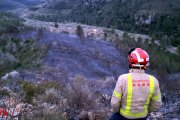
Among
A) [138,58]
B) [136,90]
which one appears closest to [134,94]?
[136,90]

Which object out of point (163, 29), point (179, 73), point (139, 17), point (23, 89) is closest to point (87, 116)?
point (23, 89)

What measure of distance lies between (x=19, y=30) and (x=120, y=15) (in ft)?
185

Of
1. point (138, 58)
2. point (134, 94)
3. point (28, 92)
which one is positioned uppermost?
point (138, 58)

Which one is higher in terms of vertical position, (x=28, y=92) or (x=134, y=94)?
(x=134, y=94)

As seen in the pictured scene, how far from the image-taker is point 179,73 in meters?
27.6

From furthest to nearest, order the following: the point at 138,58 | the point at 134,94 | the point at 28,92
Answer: the point at 28,92 → the point at 134,94 → the point at 138,58

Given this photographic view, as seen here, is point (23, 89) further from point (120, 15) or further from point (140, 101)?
point (120, 15)

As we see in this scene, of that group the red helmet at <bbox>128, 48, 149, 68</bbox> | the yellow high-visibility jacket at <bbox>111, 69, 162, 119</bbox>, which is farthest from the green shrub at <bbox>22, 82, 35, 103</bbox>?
the red helmet at <bbox>128, 48, 149, 68</bbox>

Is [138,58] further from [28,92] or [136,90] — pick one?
[28,92]

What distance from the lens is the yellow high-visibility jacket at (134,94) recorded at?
241 inches

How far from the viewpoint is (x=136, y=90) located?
20.2 ft

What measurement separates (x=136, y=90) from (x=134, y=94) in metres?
0.06

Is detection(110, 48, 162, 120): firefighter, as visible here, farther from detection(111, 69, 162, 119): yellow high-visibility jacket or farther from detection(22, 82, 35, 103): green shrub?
detection(22, 82, 35, 103): green shrub

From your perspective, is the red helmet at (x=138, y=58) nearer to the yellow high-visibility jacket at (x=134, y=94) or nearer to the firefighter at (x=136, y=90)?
the firefighter at (x=136, y=90)
